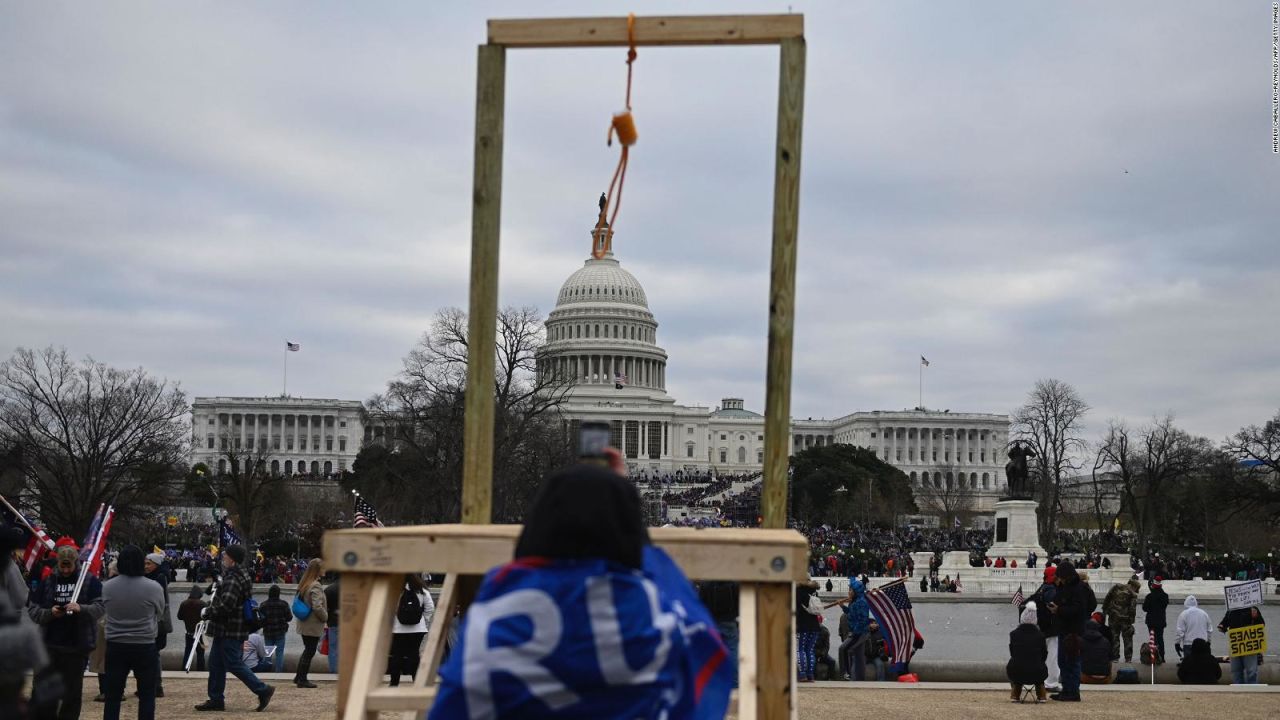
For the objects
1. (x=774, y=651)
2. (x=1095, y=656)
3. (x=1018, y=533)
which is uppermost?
(x=1018, y=533)

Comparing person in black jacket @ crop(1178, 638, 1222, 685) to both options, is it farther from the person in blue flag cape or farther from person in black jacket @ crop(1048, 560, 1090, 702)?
the person in blue flag cape

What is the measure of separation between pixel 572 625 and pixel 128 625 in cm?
776

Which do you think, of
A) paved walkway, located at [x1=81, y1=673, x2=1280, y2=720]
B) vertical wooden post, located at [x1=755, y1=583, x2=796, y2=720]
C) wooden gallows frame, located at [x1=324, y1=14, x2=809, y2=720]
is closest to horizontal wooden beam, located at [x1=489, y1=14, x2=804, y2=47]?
wooden gallows frame, located at [x1=324, y1=14, x2=809, y2=720]

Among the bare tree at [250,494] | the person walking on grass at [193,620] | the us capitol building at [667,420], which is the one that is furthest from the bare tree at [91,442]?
the us capitol building at [667,420]

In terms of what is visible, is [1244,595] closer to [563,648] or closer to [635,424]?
[563,648]

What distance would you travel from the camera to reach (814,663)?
17188mm

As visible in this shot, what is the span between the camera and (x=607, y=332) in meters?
154

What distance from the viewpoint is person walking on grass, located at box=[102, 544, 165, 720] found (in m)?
10.5

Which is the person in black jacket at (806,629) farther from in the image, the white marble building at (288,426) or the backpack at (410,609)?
the white marble building at (288,426)

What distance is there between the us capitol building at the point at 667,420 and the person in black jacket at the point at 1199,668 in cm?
12179

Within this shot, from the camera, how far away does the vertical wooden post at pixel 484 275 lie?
20.2ft

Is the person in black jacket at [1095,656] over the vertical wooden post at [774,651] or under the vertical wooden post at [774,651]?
under

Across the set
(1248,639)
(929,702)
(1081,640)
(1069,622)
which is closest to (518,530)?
(929,702)

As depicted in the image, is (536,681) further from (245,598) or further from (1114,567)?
(1114,567)
